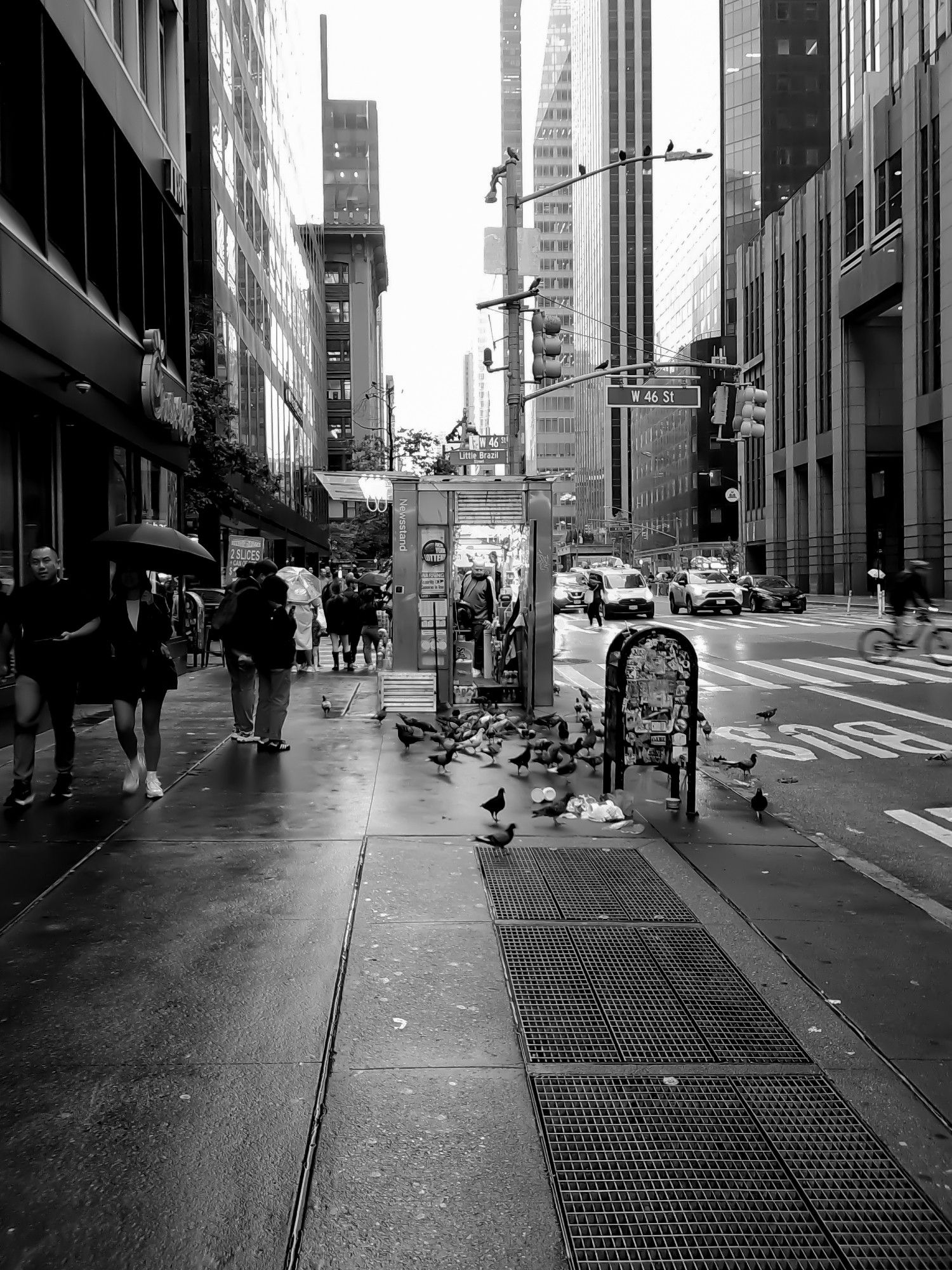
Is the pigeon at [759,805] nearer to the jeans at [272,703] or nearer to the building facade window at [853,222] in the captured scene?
the jeans at [272,703]

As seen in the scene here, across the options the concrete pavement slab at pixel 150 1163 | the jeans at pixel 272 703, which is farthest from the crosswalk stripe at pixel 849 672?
the concrete pavement slab at pixel 150 1163

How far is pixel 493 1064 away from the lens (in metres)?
3.89

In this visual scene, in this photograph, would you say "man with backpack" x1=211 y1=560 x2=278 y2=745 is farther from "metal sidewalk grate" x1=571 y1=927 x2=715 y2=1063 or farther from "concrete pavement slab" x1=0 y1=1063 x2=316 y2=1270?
"concrete pavement slab" x1=0 y1=1063 x2=316 y2=1270

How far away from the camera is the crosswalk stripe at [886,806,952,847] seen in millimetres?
7461

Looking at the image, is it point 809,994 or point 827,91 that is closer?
point 809,994

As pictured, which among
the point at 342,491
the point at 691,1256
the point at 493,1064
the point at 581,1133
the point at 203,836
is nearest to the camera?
the point at 691,1256

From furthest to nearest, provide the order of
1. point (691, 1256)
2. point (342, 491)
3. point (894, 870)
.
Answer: point (342, 491)
point (894, 870)
point (691, 1256)

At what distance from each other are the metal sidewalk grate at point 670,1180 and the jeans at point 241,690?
7906mm

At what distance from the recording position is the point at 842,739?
11.8 meters

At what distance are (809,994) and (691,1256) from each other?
1.93 meters

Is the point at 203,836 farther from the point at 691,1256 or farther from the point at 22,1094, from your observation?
the point at 691,1256

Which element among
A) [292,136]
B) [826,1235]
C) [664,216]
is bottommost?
[826,1235]

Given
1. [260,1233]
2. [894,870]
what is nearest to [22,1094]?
[260,1233]

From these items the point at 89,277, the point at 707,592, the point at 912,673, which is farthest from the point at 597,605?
the point at 89,277
